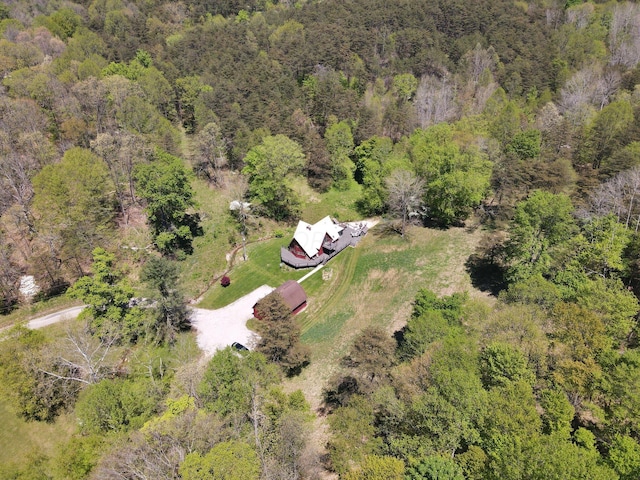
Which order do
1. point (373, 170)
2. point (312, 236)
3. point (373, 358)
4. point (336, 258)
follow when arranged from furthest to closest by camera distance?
point (373, 170) < point (336, 258) < point (312, 236) < point (373, 358)

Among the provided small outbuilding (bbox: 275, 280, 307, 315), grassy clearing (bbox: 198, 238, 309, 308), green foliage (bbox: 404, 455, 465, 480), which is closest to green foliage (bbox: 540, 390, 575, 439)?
green foliage (bbox: 404, 455, 465, 480)

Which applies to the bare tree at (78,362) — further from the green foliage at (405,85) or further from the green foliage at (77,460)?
Result: the green foliage at (405,85)

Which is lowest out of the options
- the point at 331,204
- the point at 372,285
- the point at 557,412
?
the point at 372,285

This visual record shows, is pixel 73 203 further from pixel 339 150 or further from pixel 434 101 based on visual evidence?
pixel 434 101

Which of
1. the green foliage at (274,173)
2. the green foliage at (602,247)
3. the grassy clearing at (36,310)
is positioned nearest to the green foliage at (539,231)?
the green foliage at (602,247)

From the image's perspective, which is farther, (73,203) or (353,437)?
(73,203)

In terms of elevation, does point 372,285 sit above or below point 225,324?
above

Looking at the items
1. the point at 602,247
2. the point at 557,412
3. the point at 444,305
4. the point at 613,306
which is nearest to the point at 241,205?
the point at 444,305

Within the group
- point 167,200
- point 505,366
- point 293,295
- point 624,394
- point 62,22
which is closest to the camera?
point 624,394
